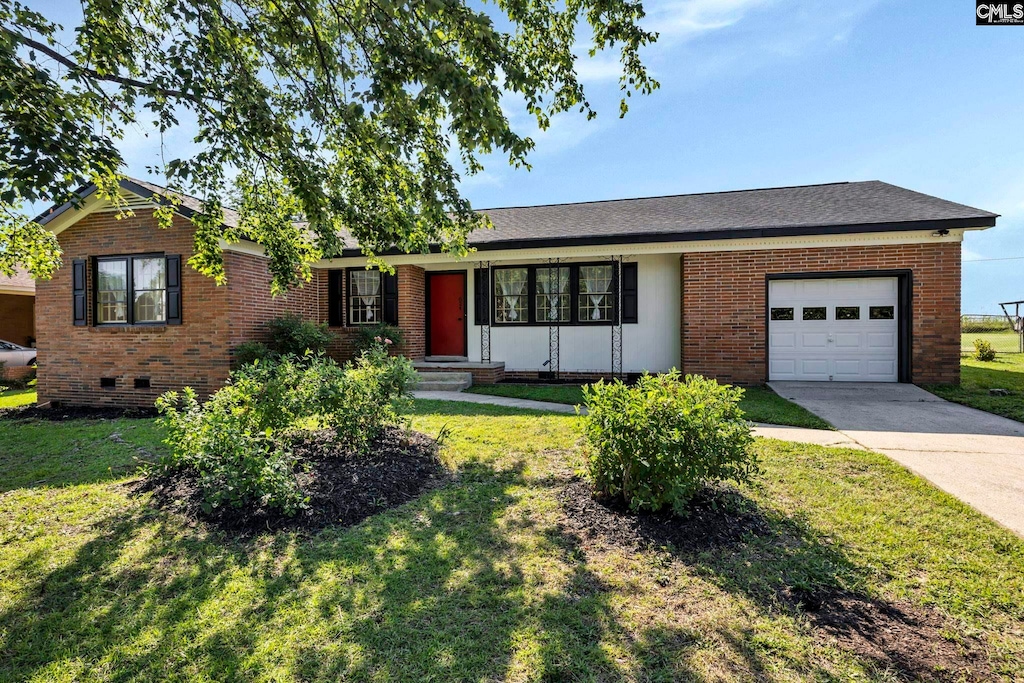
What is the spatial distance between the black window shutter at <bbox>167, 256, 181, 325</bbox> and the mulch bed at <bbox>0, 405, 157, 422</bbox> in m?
1.81

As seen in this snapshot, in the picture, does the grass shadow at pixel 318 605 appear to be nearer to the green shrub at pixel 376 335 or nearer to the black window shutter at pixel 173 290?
the black window shutter at pixel 173 290

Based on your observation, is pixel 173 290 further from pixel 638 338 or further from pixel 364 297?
pixel 638 338

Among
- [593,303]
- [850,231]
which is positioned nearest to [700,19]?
[850,231]

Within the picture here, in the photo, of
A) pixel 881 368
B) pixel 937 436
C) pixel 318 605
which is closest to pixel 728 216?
pixel 881 368

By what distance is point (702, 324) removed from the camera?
376 inches

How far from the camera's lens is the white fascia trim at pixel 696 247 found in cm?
863

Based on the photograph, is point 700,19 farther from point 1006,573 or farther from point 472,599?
point 472,599

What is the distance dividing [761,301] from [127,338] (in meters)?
12.8

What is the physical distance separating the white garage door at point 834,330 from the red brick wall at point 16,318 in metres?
24.1

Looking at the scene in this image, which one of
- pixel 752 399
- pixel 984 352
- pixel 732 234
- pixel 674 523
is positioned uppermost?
pixel 732 234

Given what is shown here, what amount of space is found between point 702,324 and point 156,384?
11.1 m

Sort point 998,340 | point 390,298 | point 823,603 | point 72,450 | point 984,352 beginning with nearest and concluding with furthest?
point 823,603, point 72,450, point 390,298, point 984,352, point 998,340

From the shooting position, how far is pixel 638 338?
10.6m

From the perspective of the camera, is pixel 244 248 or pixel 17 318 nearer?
pixel 244 248
